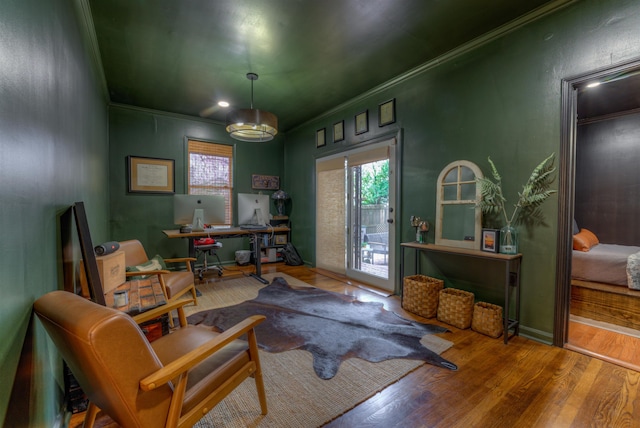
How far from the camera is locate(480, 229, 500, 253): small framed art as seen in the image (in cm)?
249

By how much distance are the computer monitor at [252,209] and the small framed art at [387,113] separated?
2.14 meters

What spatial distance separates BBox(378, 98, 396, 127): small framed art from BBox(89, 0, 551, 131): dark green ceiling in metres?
0.30

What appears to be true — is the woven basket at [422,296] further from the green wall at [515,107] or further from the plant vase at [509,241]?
the plant vase at [509,241]

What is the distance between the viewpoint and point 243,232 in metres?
4.11

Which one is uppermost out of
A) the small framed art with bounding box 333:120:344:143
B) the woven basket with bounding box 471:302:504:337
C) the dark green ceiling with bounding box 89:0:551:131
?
the dark green ceiling with bounding box 89:0:551:131

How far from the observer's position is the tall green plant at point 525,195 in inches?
90.3

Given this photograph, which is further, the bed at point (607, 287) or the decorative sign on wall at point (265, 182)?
the decorative sign on wall at point (265, 182)

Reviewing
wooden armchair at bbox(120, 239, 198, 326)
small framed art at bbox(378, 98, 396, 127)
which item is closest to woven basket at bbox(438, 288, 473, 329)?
small framed art at bbox(378, 98, 396, 127)

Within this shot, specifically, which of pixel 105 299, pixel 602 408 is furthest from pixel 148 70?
pixel 602 408

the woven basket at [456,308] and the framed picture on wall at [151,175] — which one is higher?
the framed picture on wall at [151,175]

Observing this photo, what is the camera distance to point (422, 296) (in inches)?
112

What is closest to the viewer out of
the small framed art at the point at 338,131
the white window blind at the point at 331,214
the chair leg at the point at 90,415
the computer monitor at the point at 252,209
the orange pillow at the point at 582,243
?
the chair leg at the point at 90,415

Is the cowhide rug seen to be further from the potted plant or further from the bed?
the bed

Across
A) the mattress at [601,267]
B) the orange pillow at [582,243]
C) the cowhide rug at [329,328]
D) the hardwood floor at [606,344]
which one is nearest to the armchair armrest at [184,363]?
the cowhide rug at [329,328]
